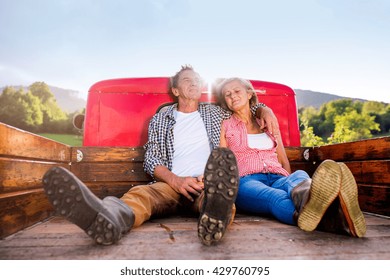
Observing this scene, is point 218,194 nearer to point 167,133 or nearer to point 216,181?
point 216,181

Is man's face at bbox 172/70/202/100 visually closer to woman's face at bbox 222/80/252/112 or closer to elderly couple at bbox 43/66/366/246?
elderly couple at bbox 43/66/366/246

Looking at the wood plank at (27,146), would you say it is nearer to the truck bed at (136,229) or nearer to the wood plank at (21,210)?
the truck bed at (136,229)

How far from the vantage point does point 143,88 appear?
2549 millimetres

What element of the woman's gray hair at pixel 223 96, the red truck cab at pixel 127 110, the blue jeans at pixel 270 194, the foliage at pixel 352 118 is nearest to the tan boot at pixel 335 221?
the blue jeans at pixel 270 194

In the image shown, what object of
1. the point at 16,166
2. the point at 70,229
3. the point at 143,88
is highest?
the point at 143,88

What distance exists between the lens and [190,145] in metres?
2.11

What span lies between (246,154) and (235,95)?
391 millimetres

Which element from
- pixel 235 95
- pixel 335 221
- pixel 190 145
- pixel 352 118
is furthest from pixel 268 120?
pixel 352 118

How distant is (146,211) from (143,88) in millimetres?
1281

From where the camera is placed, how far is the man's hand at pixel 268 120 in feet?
6.43

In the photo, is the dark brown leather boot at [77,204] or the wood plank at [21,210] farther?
the wood plank at [21,210]
